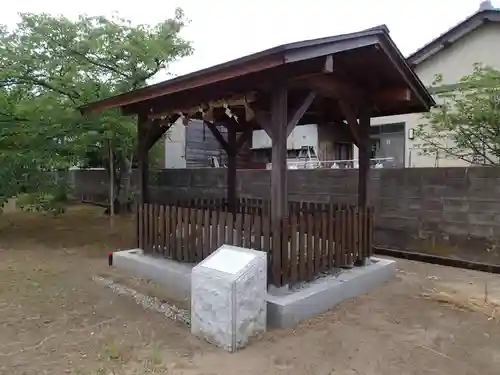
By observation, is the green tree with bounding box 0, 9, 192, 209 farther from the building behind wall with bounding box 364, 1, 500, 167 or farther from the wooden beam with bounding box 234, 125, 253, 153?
the building behind wall with bounding box 364, 1, 500, 167

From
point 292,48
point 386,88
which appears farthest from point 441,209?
point 292,48

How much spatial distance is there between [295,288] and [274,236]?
2.08ft

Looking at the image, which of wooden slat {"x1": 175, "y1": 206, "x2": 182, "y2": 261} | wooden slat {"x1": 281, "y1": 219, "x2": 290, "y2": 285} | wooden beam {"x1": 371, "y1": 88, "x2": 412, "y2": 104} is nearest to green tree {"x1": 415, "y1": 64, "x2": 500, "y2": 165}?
wooden beam {"x1": 371, "y1": 88, "x2": 412, "y2": 104}

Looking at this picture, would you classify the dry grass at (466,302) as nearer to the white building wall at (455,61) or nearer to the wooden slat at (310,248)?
the wooden slat at (310,248)

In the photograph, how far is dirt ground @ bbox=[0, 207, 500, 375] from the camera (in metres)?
2.82

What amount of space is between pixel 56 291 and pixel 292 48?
366 cm

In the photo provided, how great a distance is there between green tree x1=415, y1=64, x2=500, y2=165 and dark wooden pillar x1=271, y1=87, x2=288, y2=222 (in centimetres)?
352

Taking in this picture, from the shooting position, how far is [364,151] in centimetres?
514

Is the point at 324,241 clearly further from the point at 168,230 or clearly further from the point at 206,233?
the point at 168,230

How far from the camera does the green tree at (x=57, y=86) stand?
6.85 m

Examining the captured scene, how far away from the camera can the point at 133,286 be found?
15.6 ft

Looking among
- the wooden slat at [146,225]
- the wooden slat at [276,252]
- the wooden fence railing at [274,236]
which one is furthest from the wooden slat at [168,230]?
the wooden slat at [276,252]

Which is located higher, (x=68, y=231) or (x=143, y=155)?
(x=143, y=155)

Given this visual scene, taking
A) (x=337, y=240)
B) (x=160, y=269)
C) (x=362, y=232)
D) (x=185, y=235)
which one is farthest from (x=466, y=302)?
(x=160, y=269)
